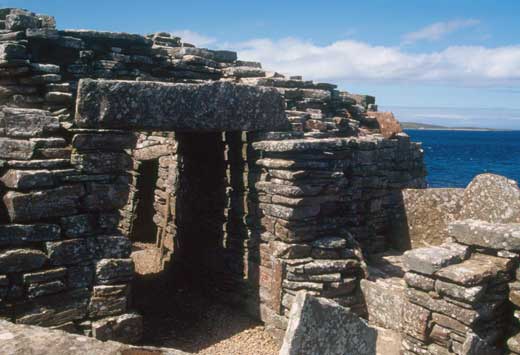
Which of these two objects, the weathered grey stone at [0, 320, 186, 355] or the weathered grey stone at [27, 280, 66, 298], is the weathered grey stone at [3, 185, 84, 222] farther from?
the weathered grey stone at [0, 320, 186, 355]

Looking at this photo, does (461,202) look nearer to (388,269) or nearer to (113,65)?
(388,269)

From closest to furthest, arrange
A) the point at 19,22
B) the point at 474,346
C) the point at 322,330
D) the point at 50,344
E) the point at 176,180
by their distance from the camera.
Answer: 1. the point at 50,344
2. the point at 322,330
3. the point at 474,346
4. the point at 19,22
5. the point at 176,180

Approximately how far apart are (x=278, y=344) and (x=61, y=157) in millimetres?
4001

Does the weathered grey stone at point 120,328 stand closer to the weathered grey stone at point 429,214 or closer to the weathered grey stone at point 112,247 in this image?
the weathered grey stone at point 112,247

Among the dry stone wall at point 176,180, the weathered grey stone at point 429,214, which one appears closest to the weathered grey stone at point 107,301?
the dry stone wall at point 176,180

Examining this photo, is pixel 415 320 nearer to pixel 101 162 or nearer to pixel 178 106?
pixel 178 106

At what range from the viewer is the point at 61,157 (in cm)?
586

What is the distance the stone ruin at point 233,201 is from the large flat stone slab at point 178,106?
0.02 meters

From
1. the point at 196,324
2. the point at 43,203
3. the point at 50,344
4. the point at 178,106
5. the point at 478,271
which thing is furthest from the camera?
the point at 196,324

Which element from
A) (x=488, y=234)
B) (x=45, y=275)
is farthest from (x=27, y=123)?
(x=488, y=234)

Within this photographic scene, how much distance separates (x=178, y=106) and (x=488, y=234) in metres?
4.16

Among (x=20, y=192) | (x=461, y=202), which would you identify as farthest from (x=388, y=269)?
(x=20, y=192)

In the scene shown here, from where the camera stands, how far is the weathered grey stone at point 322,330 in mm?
3775

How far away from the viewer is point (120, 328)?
6.24 metres
